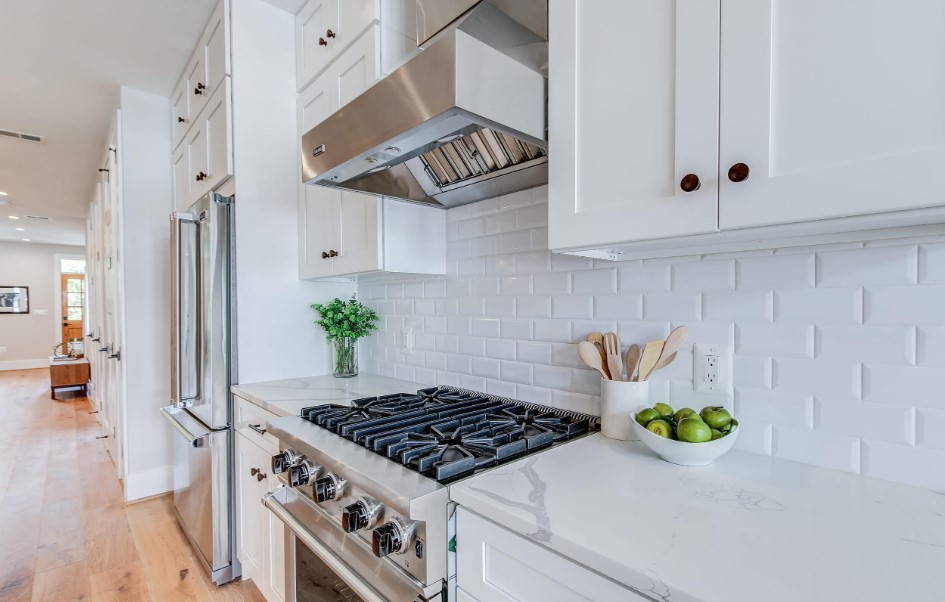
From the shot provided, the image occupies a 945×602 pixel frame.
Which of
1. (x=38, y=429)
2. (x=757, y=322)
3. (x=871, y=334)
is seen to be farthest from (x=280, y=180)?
(x=38, y=429)

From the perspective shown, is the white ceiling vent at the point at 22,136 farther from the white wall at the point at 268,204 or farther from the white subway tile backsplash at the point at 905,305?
the white subway tile backsplash at the point at 905,305

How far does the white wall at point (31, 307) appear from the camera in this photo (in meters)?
8.90

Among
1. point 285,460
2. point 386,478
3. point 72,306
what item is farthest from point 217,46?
point 72,306

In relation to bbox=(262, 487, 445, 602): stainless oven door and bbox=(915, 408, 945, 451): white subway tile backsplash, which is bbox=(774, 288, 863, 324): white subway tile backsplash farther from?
bbox=(262, 487, 445, 602): stainless oven door

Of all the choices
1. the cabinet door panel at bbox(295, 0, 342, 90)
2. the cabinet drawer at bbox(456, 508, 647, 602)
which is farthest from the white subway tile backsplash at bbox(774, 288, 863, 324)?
the cabinet door panel at bbox(295, 0, 342, 90)

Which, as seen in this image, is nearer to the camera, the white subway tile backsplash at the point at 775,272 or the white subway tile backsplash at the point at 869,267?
the white subway tile backsplash at the point at 869,267

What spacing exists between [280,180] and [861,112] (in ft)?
6.96

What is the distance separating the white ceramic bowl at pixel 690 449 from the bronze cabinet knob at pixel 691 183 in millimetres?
517

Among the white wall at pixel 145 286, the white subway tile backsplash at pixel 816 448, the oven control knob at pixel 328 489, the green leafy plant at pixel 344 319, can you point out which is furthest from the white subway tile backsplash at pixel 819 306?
the white wall at pixel 145 286

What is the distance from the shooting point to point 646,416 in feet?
3.43

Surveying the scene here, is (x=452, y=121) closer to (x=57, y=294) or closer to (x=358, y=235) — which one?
(x=358, y=235)

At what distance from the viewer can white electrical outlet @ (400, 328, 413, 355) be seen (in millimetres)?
2070

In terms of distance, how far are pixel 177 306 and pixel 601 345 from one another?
1.90 meters

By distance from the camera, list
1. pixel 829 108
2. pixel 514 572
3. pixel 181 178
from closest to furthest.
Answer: pixel 829 108 < pixel 514 572 < pixel 181 178
